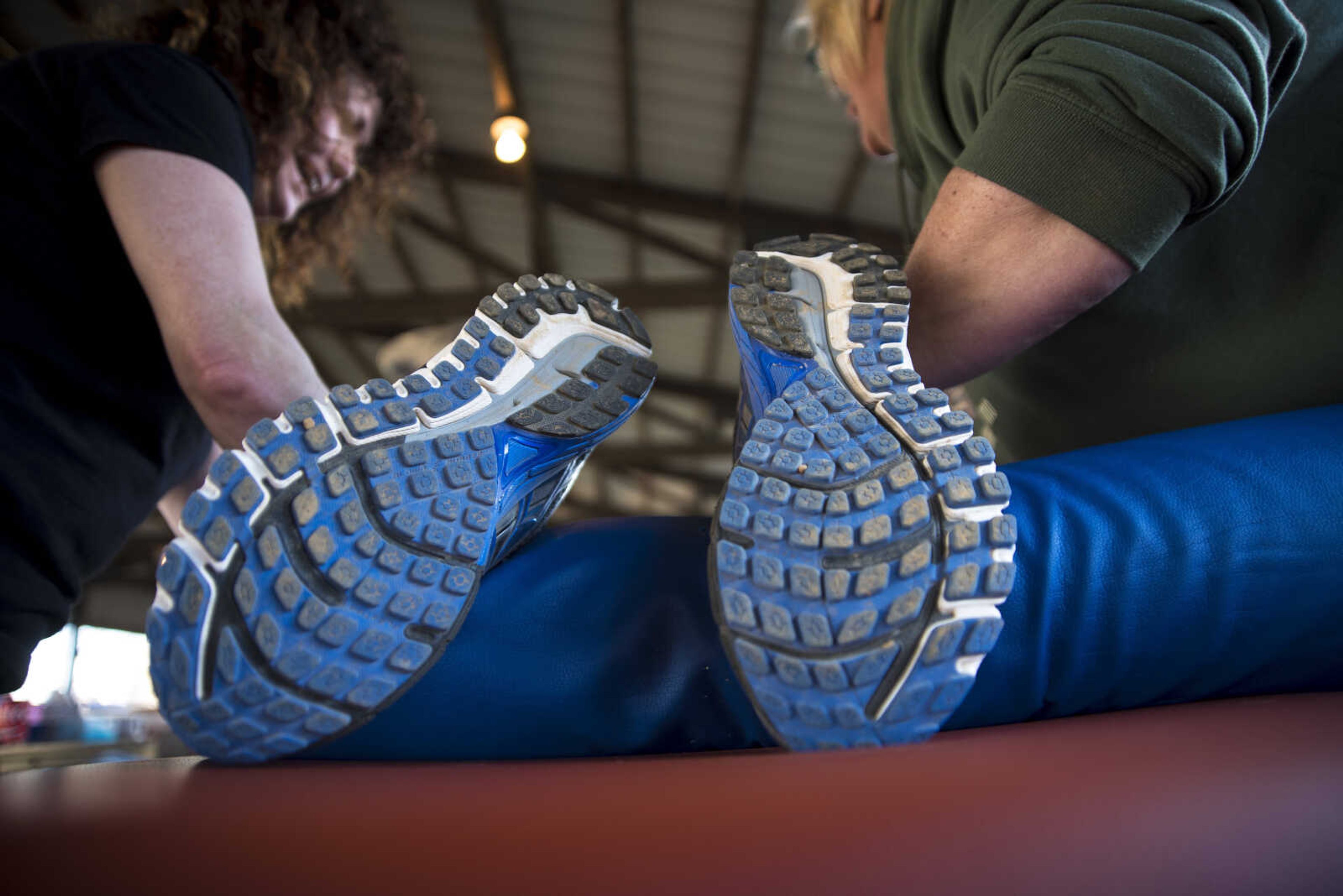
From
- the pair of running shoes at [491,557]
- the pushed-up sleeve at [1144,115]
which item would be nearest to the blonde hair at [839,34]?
the pushed-up sleeve at [1144,115]

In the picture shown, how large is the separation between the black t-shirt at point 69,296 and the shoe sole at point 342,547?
0.44 meters

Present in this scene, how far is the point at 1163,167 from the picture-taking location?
0.55m

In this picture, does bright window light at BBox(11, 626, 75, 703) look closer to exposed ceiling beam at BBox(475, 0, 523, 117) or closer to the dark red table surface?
exposed ceiling beam at BBox(475, 0, 523, 117)

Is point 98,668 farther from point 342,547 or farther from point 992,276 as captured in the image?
point 992,276

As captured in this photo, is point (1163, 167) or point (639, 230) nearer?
point (1163, 167)

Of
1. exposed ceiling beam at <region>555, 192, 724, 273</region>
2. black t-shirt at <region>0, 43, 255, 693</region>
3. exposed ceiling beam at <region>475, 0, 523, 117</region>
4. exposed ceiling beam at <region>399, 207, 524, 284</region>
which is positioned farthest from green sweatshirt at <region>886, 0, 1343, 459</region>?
exposed ceiling beam at <region>399, 207, 524, 284</region>

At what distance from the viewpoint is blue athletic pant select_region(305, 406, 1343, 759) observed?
476 millimetres

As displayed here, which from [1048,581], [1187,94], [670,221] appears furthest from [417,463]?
[670,221]

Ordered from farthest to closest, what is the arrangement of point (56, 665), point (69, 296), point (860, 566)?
point (56, 665), point (69, 296), point (860, 566)

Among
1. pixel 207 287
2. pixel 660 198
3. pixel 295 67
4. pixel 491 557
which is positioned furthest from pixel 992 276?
pixel 660 198

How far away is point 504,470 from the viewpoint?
0.55 m

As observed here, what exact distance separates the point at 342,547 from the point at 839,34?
3.33ft

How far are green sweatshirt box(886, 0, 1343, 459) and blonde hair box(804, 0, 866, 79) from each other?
0.17m

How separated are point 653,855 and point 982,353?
1.56ft
